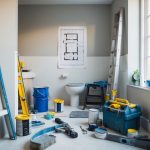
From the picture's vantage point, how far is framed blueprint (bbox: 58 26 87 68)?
4996 mm

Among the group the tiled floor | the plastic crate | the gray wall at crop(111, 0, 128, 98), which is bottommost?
the tiled floor

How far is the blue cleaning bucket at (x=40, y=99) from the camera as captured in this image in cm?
421

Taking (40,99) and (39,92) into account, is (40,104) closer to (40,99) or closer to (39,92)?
(40,99)

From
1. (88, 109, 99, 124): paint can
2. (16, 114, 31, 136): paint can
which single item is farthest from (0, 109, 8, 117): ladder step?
(88, 109, 99, 124): paint can

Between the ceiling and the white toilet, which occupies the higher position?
the ceiling

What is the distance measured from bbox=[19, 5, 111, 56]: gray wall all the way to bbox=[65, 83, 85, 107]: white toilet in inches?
40.4

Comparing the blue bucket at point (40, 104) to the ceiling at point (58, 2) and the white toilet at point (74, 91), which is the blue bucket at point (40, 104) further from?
the ceiling at point (58, 2)

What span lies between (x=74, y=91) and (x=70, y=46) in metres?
1.20

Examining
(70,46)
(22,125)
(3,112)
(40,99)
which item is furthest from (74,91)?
(3,112)

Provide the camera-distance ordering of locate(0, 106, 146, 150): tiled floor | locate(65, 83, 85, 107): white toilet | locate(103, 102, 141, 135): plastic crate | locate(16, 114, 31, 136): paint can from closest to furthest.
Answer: locate(0, 106, 146, 150): tiled floor
locate(16, 114, 31, 136): paint can
locate(103, 102, 141, 135): plastic crate
locate(65, 83, 85, 107): white toilet

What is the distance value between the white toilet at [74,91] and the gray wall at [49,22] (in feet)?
3.37

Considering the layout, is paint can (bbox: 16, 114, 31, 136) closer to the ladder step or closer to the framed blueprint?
the ladder step

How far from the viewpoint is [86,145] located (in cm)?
233

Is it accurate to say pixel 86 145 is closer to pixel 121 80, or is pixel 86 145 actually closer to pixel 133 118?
pixel 133 118
